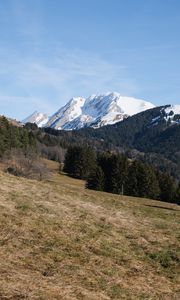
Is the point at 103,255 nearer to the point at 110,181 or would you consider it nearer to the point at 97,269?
the point at 97,269

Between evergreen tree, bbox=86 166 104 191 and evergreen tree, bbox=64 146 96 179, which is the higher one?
evergreen tree, bbox=64 146 96 179

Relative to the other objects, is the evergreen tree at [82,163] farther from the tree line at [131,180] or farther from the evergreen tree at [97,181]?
the evergreen tree at [97,181]

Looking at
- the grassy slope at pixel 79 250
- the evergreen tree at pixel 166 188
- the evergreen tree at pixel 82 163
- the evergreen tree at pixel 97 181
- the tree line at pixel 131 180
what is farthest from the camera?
the evergreen tree at pixel 82 163

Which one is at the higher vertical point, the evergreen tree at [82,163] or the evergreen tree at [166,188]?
the evergreen tree at [82,163]

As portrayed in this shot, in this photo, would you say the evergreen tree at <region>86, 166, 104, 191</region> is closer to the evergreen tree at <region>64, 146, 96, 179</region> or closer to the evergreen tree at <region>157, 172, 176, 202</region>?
the evergreen tree at <region>157, 172, 176, 202</region>

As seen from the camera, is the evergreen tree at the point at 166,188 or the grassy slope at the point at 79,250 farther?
the evergreen tree at the point at 166,188

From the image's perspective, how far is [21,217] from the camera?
723 inches

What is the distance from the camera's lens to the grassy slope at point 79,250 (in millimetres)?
12695

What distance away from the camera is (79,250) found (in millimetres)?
16281

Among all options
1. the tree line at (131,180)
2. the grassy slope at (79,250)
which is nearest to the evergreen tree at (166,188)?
the tree line at (131,180)

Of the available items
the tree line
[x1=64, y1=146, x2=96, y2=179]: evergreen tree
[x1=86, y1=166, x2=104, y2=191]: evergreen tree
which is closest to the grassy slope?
the tree line

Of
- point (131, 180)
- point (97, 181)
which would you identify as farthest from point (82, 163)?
point (131, 180)

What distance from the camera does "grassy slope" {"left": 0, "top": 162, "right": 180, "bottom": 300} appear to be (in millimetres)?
12695

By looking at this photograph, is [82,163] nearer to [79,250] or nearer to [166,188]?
[166,188]
